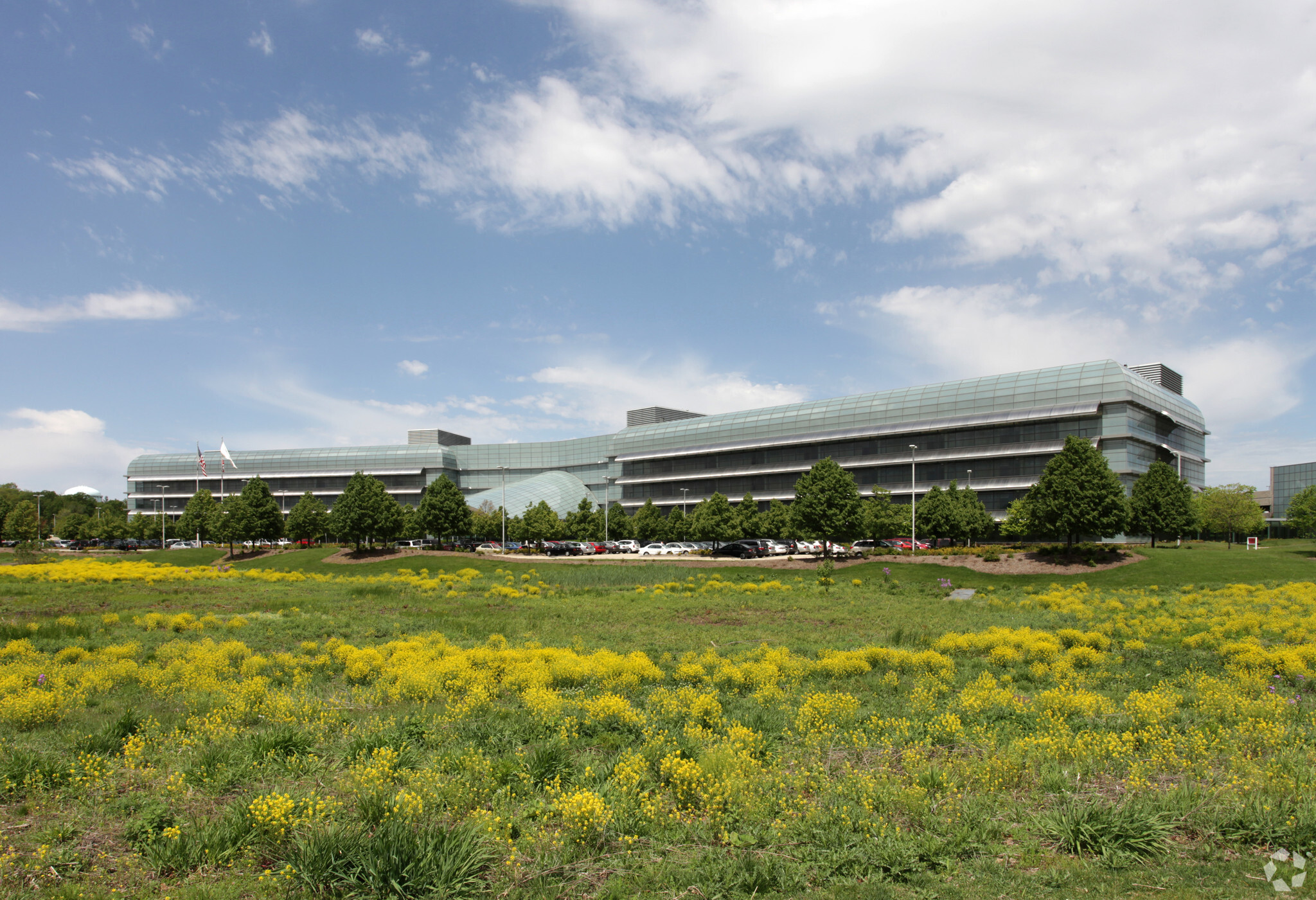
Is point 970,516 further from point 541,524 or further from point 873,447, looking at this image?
point 541,524

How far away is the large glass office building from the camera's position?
79625mm

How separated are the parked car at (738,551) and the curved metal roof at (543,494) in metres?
49.7

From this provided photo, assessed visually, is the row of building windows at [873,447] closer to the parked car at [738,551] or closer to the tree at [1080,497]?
the tree at [1080,497]

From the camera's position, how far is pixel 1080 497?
5056 cm

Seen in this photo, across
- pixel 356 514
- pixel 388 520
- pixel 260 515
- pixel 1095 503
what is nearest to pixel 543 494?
pixel 388 520

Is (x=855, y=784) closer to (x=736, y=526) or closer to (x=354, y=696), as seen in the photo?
(x=354, y=696)

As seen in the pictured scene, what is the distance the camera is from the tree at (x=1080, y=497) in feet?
165

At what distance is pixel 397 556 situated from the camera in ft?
224

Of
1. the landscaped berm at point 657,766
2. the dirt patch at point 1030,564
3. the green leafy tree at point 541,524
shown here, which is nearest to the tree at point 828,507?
the dirt patch at point 1030,564

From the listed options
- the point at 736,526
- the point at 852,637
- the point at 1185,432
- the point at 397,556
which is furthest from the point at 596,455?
the point at 852,637

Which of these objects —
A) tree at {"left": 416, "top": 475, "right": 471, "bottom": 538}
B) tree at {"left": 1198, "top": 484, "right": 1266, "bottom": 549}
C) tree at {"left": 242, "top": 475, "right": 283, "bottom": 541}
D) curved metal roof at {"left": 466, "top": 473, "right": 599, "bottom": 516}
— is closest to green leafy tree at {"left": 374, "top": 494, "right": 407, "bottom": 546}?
tree at {"left": 416, "top": 475, "right": 471, "bottom": 538}

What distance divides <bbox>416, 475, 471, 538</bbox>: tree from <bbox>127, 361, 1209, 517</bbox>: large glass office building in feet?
91.1

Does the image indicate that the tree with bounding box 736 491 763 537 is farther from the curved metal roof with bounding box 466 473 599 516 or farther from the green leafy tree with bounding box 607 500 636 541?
the curved metal roof with bounding box 466 473 599 516

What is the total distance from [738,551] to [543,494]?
59.3 metres
